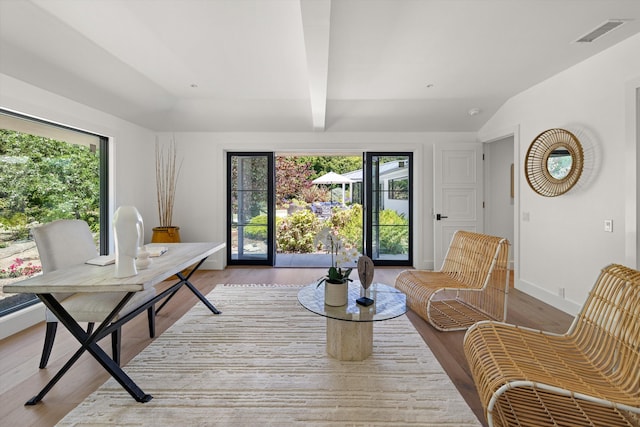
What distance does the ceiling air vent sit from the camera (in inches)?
90.1

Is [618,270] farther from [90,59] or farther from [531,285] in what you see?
[90,59]

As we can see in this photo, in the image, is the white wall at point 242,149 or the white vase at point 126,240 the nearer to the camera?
the white vase at point 126,240

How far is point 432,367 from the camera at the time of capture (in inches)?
81.1

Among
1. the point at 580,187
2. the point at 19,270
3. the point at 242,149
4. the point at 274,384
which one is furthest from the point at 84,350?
the point at 580,187

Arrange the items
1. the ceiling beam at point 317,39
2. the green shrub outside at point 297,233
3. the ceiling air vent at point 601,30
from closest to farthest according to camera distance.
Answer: the ceiling beam at point 317,39 → the ceiling air vent at point 601,30 → the green shrub outside at point 297,233

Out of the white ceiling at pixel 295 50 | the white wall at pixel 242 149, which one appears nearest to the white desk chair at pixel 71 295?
the white ceiling at pixel 295 50

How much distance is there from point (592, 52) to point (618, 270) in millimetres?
2227

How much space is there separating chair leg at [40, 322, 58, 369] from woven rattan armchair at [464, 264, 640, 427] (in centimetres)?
255

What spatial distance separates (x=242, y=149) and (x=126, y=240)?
3.31 meters

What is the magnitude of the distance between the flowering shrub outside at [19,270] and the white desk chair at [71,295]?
1.09 meters

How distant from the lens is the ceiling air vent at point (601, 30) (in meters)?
2.29

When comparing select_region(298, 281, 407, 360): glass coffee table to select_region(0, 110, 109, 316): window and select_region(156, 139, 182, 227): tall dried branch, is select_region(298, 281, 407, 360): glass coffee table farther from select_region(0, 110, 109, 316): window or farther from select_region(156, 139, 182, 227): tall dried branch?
select_region(156, 139, 182, 227): tall dried branch

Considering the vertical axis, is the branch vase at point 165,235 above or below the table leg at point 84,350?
above

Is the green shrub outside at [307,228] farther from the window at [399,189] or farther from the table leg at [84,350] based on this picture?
the table leg at [84,350]
